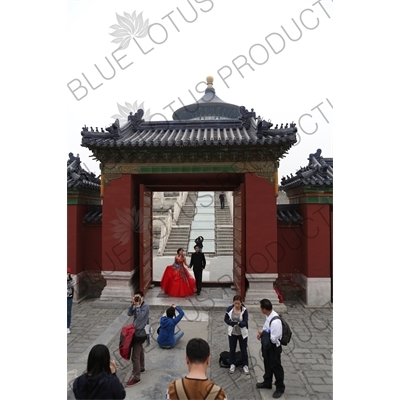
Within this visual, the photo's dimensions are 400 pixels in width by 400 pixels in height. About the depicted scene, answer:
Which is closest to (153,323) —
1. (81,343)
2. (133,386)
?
(81,343)

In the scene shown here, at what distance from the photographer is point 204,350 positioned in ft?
7.20

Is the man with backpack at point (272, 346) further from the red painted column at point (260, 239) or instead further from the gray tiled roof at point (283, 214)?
the gray tiled roof at point (283, 214)

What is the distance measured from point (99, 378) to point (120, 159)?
6512 mm

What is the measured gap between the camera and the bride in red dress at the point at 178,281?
26.5 ft

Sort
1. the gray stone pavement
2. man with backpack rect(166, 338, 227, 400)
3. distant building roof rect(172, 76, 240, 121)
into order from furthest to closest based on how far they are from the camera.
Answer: distant building roof rect(172, 76, 240, 121), the gray stone pavement, man with backpack rect(166, 338, 227, 400)

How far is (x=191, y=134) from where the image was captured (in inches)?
356

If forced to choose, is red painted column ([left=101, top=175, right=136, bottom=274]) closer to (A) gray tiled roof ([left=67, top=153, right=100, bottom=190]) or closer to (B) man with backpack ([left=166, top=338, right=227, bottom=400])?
(A) gray tiled roof ([left=67, top=153, right=100, bottom=190])

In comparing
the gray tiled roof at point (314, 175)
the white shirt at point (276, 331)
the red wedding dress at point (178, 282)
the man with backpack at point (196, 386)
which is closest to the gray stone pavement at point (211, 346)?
the red wedding dress at point (178, 282)

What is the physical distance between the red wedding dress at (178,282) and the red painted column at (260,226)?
187 centimetres

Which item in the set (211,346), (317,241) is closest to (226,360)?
(211,346)

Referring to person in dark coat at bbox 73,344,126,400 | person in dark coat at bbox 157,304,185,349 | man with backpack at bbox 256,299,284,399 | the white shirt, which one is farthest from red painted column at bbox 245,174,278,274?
person in dark coat at bbox 73,344,126,400

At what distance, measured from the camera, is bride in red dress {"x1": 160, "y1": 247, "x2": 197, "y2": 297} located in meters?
8.09

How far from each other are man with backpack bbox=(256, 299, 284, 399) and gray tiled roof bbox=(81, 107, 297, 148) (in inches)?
183

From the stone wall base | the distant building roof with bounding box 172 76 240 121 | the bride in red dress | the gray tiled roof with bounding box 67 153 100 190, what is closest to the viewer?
the stone wall base
